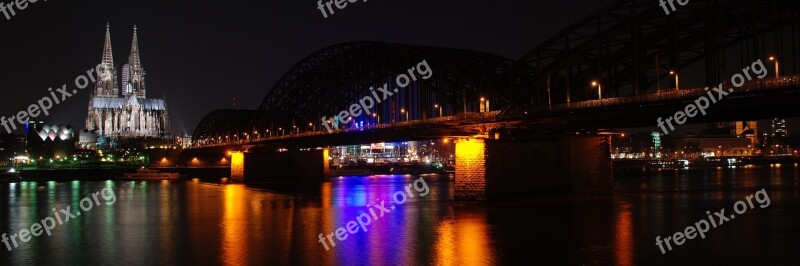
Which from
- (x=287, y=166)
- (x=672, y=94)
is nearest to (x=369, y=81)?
(x=287, y=166)

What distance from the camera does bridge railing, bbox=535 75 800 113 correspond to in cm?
3575

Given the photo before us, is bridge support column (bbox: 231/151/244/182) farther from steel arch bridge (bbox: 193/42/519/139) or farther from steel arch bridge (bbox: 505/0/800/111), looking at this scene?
steel arch bridge (bbox: 505/0/800/111)

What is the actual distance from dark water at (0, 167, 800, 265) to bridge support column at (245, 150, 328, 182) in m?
52.5

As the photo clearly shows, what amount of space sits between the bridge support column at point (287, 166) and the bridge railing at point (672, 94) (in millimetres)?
68003

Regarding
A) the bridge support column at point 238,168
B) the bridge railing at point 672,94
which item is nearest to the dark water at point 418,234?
the bridge railing at point 672,94

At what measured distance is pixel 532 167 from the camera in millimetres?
54719

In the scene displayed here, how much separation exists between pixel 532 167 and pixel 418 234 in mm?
20325

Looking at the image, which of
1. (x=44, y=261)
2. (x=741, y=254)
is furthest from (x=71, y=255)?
(x=741, y=254)

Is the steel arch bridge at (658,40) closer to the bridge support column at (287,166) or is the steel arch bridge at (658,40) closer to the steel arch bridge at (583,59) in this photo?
the steel arch bridge at (583,59)

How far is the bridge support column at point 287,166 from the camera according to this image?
11288 centimetres

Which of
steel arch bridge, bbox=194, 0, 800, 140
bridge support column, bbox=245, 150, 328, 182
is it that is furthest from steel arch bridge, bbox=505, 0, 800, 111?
bridge support column, bbox=245, 150, 328, 182

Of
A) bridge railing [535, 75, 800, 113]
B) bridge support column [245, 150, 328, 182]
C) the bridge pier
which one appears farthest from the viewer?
bridge support column [245, 150, 328, 182]

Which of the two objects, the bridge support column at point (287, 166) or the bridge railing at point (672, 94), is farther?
the bridge support column at point (287, 166)

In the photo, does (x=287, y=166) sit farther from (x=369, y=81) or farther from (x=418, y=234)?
(x=418, y=234)
